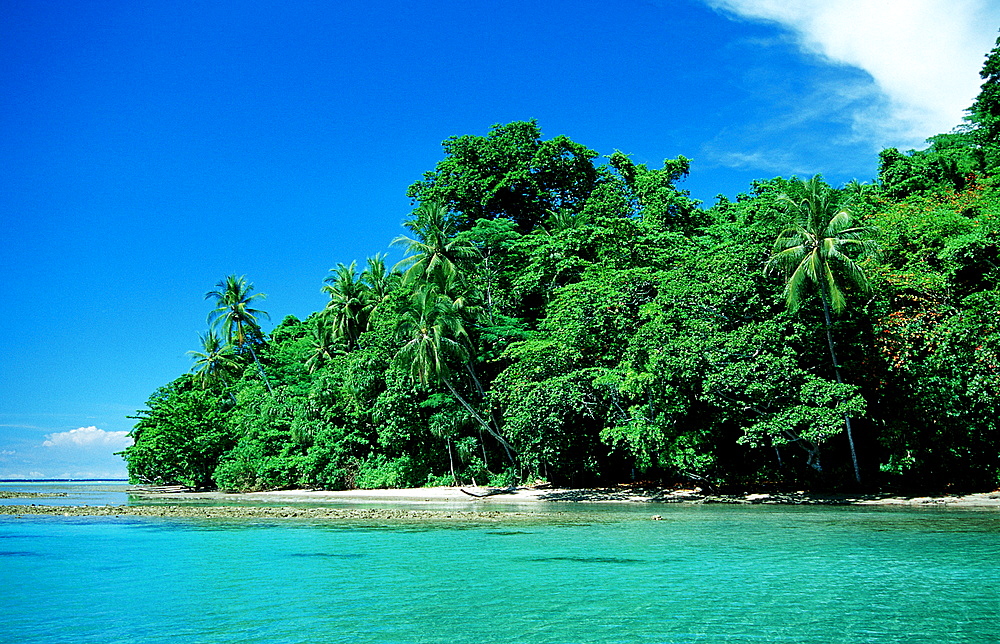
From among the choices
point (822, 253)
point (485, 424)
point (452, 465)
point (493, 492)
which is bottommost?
point (493, 492)

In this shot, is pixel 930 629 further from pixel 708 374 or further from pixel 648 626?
pixel 708 374

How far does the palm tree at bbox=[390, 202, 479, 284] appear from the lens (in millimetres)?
30141

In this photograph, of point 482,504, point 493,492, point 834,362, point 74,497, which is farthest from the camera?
point 74,497

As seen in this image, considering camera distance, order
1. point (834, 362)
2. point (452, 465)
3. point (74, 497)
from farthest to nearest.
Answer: point (74, 497)
point (452, 465)
point (834, 362)

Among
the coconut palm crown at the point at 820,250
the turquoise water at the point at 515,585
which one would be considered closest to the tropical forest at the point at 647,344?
the coconut palm crown at the point at 820,250

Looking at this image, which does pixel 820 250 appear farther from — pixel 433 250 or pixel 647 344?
pixel 433 250

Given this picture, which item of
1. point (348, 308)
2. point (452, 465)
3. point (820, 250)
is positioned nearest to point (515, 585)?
point (820, 250)

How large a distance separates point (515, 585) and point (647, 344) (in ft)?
48.8

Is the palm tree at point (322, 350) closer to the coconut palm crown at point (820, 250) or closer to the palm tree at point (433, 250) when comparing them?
the palm tree at point (433, 250)

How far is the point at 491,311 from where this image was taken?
3011 centimetres

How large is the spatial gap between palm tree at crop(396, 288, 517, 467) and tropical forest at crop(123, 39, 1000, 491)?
4.0 inches

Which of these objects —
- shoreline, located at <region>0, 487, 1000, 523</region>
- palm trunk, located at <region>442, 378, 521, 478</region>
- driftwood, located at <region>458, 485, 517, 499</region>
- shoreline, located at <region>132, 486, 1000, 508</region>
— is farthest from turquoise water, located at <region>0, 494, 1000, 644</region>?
palm trunk, located at <region>442, 378, 521, 478</region>

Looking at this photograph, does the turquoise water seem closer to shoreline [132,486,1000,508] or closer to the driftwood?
shoreline [132,486,1000,508]

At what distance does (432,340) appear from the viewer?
2616 cm
